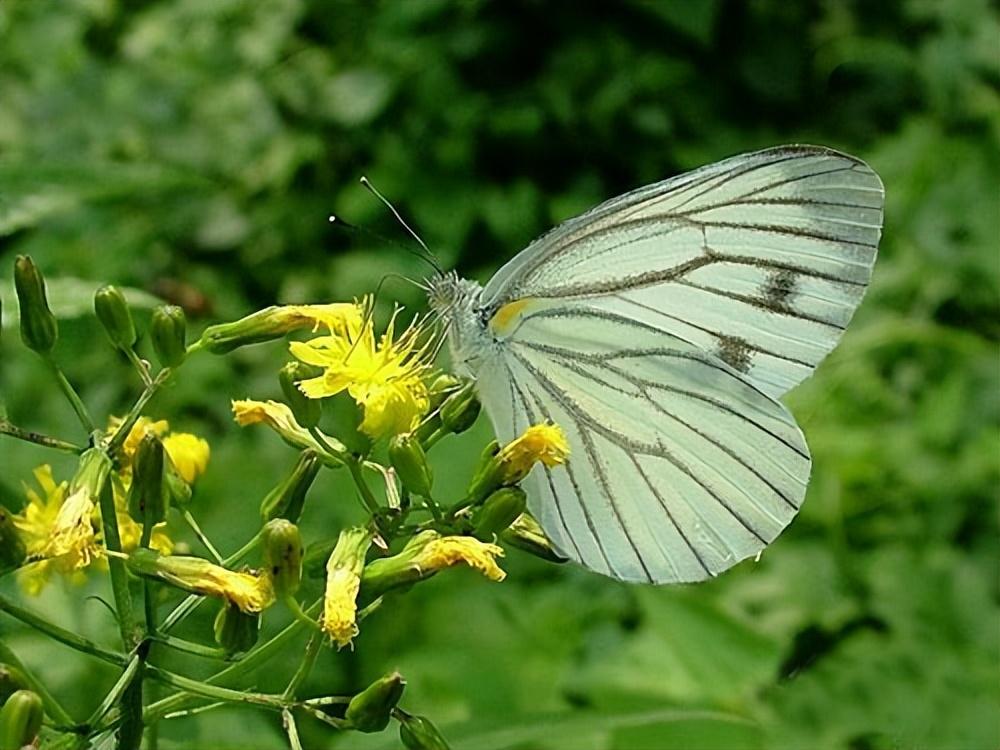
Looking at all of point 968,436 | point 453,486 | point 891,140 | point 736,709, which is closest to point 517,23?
point 891,140

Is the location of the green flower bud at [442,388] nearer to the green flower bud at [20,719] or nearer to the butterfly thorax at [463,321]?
the butterfly thorax at [463,321]

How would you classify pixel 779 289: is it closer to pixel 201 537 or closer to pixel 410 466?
pixel 410 466

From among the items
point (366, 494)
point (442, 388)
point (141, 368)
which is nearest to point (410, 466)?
point (366, 494)

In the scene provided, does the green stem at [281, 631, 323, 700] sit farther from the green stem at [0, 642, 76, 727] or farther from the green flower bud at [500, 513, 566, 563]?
the green flower bud at [500, 513, 566, 563]

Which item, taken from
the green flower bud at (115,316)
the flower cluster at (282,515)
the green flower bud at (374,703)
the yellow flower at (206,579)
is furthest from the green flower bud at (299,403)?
the green flower bud at (374,703)

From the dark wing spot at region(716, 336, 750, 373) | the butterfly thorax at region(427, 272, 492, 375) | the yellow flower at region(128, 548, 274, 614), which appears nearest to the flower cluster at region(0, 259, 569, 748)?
the yellow flower at region(128, 548, 274, 614)

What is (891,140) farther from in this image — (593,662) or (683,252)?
(683,252)
